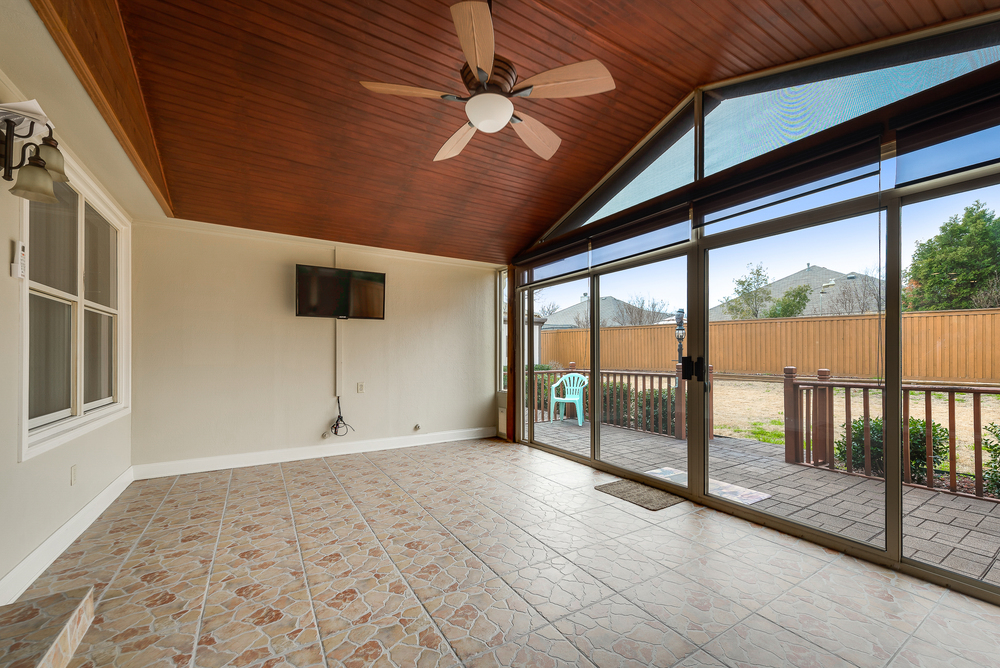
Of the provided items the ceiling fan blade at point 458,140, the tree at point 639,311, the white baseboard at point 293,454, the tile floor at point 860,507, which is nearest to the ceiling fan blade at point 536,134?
the ceiling fan blade at point 458,140

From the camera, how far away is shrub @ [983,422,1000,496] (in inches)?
91.1

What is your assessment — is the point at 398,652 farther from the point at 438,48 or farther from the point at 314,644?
the point at 438,48

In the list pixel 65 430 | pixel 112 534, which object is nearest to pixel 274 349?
pixel 65 430

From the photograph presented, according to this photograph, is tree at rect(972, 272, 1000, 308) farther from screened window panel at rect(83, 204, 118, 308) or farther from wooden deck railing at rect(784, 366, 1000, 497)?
screened window panel at rect(83, 204, 118, 308)

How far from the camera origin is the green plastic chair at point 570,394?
528 centimetres

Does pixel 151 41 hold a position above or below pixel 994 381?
above

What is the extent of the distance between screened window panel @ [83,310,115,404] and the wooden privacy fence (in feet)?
15.4

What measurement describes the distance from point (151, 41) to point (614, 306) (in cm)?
417

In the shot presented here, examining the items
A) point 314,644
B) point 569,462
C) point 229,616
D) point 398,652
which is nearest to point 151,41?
point 229,616

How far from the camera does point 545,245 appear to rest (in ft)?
17.6

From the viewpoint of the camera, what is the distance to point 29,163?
204 centimetres

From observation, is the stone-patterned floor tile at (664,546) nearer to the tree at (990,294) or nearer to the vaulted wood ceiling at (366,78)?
the tree at (990,294)

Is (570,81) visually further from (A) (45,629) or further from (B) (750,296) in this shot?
(A) (45,629)

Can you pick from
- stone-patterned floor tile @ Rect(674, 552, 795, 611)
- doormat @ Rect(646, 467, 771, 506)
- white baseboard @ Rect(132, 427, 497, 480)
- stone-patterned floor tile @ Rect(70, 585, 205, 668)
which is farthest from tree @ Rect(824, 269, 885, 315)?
white baseboard @ Rect(132, 427, 497, 480)
